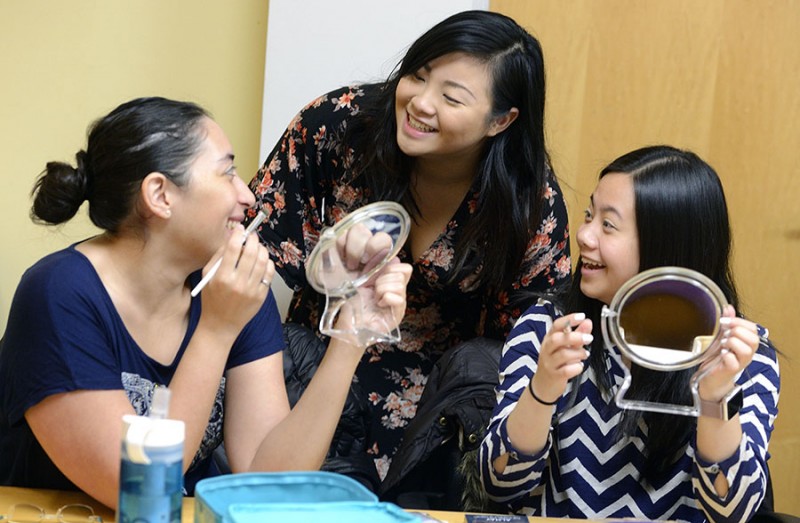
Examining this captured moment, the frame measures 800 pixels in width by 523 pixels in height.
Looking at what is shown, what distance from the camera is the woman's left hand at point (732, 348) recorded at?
1295 millimetres

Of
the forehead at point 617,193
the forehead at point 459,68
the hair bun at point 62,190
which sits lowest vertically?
the hair bun at point 62,190

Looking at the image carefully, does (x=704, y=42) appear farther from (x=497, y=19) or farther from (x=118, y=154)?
(x=118, y=154)

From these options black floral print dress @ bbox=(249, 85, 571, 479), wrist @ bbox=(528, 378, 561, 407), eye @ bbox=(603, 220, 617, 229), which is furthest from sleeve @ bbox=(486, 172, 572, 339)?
wrist @ bbox=(528, 378, 561, 407)

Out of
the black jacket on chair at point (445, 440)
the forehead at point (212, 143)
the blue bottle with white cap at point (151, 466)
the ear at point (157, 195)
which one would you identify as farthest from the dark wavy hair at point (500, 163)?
the blue bottle with white cap at point (151, 466)

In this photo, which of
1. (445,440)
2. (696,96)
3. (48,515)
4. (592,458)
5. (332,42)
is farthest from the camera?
(696,96)

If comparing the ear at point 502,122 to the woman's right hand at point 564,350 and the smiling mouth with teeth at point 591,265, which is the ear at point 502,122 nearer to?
the smiling mouth with teeth at point 591,265

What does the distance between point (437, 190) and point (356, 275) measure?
872 millimetres

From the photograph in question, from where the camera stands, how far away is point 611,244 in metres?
1.58

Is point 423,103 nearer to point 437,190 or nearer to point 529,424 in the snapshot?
point 437,190

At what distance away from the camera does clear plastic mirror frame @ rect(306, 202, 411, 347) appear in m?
1.22

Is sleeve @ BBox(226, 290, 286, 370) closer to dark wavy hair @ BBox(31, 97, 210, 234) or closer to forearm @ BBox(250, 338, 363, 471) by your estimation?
forearm @ BBox(250, 338, 363, 471)

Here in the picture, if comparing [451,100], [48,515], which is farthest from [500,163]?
[48,515]

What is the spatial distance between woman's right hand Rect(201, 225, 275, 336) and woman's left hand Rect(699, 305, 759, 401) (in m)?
0.62

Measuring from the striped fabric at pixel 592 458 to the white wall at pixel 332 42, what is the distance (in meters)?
0.97
